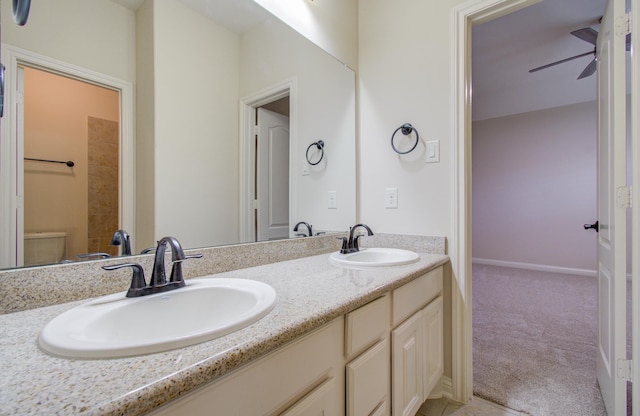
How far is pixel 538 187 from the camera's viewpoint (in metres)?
4.41

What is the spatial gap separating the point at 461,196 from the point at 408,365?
86 centimetres

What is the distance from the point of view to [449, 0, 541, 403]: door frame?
1.49 meters

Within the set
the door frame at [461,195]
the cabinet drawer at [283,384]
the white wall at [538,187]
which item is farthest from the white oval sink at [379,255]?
the white wall at [538,187]

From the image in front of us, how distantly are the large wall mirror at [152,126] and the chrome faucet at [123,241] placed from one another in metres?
0.02

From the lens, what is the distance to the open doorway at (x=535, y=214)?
175 cm

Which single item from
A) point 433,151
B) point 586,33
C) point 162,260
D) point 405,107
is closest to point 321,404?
point 162,260

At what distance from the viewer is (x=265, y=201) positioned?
1.42 metres

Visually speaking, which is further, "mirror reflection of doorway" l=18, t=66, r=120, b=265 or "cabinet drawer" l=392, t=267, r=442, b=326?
"cabinet drawer" l=392, t=267, r=442, b=326

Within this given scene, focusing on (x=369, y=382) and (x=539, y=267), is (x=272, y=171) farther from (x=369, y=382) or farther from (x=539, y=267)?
(x=539, y=267)

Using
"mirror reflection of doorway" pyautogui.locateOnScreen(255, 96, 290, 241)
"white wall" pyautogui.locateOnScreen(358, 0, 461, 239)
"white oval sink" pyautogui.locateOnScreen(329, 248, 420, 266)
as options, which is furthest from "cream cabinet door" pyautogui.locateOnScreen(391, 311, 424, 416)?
"mirror reflection of doorway" pyautogui.locateOnScreen(255, 96, 290, 241)

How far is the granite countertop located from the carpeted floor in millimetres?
1419

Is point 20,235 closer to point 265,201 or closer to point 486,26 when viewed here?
point 265,201

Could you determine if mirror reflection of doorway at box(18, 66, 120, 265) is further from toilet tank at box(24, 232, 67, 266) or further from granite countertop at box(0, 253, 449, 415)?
granite countertop at box(0, 253, 449, 415)

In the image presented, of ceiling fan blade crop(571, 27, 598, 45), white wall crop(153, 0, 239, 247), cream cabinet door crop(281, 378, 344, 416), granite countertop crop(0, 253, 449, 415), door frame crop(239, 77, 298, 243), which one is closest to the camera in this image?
granite countertop crop(0, 253, 449, 415)
